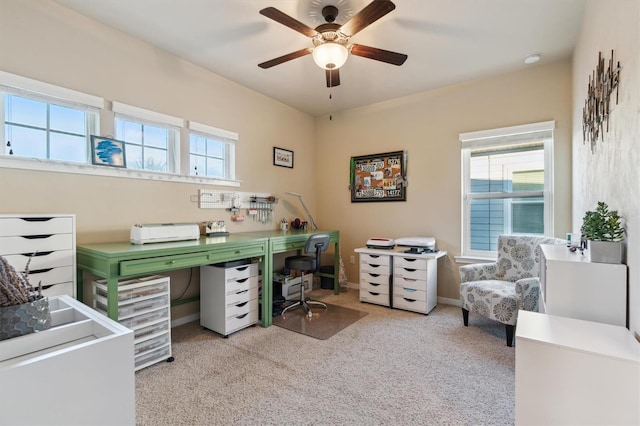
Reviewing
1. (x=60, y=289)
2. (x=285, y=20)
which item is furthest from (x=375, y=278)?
(x=60, y=289)

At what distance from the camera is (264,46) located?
277 centimetres

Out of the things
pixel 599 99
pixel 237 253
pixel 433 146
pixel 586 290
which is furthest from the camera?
pixel 433 146

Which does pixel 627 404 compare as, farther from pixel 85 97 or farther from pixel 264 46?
pixel 85 97

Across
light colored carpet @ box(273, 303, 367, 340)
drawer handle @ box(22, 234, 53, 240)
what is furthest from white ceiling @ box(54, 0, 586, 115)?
light colored carpet @ box(273, 303, 367, 340)

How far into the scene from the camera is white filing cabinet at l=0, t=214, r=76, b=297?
1882 millimetres

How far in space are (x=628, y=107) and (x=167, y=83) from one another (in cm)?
330

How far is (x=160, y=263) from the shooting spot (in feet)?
7.11

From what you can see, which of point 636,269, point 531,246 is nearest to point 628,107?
point 636,269

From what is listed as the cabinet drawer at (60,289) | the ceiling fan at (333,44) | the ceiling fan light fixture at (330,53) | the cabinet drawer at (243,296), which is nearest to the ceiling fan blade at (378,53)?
the ceiling fan at (333,44)

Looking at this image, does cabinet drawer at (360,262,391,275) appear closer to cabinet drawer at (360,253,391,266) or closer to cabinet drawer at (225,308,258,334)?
cabinet drawer at (360,253,391,266)

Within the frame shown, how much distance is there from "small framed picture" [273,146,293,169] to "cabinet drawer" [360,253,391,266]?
1.66 meters

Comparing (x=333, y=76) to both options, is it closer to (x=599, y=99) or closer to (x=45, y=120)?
(x=599, y=99)

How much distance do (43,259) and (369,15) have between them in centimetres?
264

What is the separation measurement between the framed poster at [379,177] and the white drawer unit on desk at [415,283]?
0.98 m
